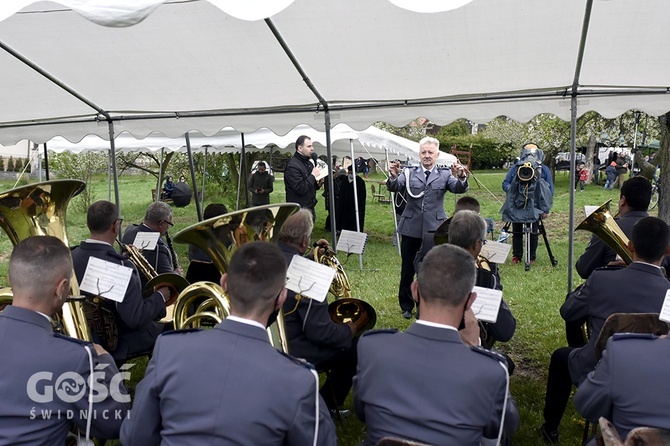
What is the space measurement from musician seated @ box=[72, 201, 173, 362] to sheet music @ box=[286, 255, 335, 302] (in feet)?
3.89

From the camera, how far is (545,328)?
6160 mm

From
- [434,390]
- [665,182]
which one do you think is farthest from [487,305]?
[665,182]

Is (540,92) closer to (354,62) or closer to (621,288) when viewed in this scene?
(354,62)

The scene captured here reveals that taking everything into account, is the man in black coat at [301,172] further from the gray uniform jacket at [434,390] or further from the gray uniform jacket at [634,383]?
the gray uniform jacket at [634,383]

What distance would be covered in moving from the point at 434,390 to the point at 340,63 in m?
2.92

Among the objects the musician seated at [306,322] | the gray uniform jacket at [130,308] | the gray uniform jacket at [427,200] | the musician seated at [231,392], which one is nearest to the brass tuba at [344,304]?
the musician seated at [306,322]

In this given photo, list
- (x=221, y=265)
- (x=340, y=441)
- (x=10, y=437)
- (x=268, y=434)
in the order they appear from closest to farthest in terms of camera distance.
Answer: (x=268, y=434), (x=10, y=437), (x=221, y=265), (x=340, y=441)

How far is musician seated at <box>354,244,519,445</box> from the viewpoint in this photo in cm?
204

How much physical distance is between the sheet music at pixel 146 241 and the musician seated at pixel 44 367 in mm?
2424

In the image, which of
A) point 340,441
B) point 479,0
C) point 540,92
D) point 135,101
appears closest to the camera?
point 479,0

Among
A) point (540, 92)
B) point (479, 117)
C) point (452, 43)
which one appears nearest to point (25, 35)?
point (452, 43)

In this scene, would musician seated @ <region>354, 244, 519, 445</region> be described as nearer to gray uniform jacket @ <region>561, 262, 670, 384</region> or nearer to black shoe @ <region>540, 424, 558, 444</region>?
gray uniform jacket @ <region>561, 262, 670, 384</region>

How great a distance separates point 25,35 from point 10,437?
3157mm

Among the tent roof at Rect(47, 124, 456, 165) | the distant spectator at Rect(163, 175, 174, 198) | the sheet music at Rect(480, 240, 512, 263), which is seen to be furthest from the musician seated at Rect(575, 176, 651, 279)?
the distant spectator at Rect(163, 175, 174, 198)
